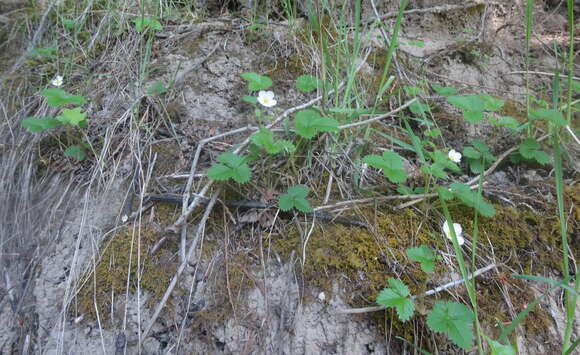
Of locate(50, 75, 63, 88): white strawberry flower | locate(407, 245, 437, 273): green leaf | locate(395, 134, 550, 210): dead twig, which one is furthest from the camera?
locate(50, 75, 63, 88): white strawberry flower

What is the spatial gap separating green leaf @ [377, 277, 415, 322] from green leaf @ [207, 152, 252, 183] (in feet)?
1.97

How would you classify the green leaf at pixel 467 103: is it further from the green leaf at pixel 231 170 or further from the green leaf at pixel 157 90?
the green leaf at pixel 157 90

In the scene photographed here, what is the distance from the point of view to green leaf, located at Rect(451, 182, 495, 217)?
4.64 feet

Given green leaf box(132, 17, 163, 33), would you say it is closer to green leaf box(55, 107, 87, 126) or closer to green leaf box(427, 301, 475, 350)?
green leaf box(55, 107, 87, 126)

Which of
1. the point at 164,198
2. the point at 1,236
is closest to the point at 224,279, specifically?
the point at 164,198

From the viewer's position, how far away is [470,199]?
144 cm

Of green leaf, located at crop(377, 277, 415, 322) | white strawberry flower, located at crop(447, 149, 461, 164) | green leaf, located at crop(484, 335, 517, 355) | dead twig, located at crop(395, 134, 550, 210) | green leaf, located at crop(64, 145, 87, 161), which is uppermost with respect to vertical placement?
green leaf, located at crop(64, 145, 87, 161)

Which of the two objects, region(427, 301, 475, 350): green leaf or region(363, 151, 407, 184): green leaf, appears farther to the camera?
region(363, 151, 407, 184): green leaf

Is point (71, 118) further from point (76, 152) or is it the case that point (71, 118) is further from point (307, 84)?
point (307, 84)

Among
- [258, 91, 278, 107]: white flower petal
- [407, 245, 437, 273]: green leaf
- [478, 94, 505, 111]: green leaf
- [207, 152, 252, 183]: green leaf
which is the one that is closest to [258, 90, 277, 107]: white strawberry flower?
[258, 91, 278, 107]: white flower petal

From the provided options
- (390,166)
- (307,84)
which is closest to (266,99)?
(307,84)

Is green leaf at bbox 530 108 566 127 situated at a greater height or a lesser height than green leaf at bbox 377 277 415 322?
greater

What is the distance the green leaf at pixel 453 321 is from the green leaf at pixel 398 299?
65 mm

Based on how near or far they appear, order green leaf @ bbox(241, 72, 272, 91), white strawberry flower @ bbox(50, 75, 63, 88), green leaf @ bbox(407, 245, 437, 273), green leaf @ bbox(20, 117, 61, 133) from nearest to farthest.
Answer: green leaf @ bbox(407, 245, 437, 273) < green leaf @ bbox(20, 117, 61, 133) < green leaf @ bbox(241, 72, 272, 91) < white strawberry flower @ bbox(50, 75, 63, 88)
